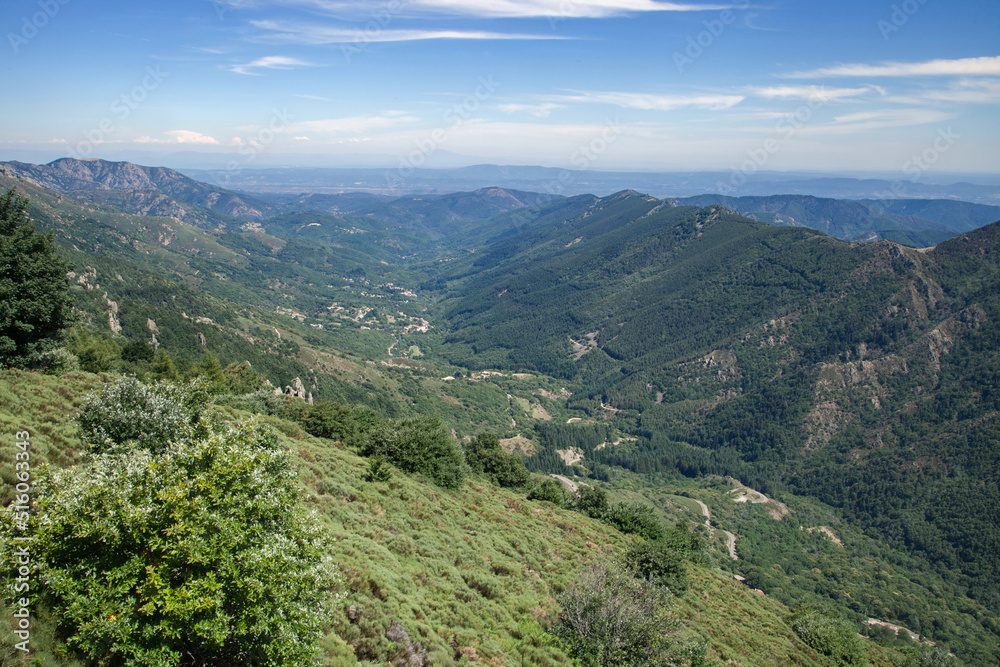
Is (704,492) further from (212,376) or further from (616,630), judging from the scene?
(616,630)

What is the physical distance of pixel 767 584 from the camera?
10662 centimetres

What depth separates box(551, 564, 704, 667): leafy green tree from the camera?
70.2 feet

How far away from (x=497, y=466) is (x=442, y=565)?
122 feet

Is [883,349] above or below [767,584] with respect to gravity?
above

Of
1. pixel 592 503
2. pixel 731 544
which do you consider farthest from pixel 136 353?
pixel 731 544

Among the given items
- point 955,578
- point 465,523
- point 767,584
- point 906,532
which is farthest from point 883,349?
point 465,523

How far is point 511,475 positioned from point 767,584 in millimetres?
84097

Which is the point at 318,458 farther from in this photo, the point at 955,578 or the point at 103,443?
the point at 955,578

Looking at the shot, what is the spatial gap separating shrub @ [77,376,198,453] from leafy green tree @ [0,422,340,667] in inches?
417

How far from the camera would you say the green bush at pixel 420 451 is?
42.7 metres

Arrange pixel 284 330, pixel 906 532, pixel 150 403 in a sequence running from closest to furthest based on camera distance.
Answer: pixel 150 403, pixel 906 532, pixel 284 330

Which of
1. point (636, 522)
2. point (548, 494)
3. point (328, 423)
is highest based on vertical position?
point (328, 423)

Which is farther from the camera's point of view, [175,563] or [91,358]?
[91,358]

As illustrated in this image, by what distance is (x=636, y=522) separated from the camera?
55.5 m
